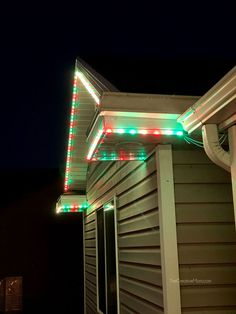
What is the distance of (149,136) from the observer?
126 inches

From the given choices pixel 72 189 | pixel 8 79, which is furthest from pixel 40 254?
pixel 8 79

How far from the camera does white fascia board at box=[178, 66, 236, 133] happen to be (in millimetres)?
2318

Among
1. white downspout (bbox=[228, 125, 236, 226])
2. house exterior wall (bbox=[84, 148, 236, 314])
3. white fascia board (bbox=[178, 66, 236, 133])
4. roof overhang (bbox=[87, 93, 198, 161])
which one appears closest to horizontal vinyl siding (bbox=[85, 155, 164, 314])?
house exterior wall (bbox=[84, 148, 236, 314])

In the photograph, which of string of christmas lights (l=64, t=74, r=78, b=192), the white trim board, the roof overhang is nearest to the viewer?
the roof overhang

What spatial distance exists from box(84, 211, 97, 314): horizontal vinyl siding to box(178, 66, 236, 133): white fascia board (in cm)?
524

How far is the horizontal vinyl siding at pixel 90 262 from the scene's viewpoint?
26.2 ft

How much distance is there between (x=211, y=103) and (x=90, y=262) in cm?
664

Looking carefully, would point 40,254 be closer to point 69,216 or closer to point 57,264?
point 57,264

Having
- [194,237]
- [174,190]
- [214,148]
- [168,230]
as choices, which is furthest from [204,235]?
[214,148]

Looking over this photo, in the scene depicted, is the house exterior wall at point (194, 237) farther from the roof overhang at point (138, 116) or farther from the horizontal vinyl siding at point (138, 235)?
the roof overhang at point (138, 116)

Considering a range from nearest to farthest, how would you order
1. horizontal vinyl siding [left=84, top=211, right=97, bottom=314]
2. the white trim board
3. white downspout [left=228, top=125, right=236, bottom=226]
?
white downspout [left=228, top=125, right=236, bottom=226]
the white trim board
horizontal vinyl siding [left=84, top=211, right=97, bottom=314]

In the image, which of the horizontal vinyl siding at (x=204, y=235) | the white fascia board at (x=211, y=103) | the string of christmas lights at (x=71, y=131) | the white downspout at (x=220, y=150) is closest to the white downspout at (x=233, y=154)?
the white downspout at (x=220, y=150)

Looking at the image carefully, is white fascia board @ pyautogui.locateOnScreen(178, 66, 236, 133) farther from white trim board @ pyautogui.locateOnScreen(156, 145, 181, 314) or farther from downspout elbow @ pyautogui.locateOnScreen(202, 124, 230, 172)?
white trim board @ pyautogui.locateOnScreen(156, 145, 181, 314)

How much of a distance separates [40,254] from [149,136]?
990cm
